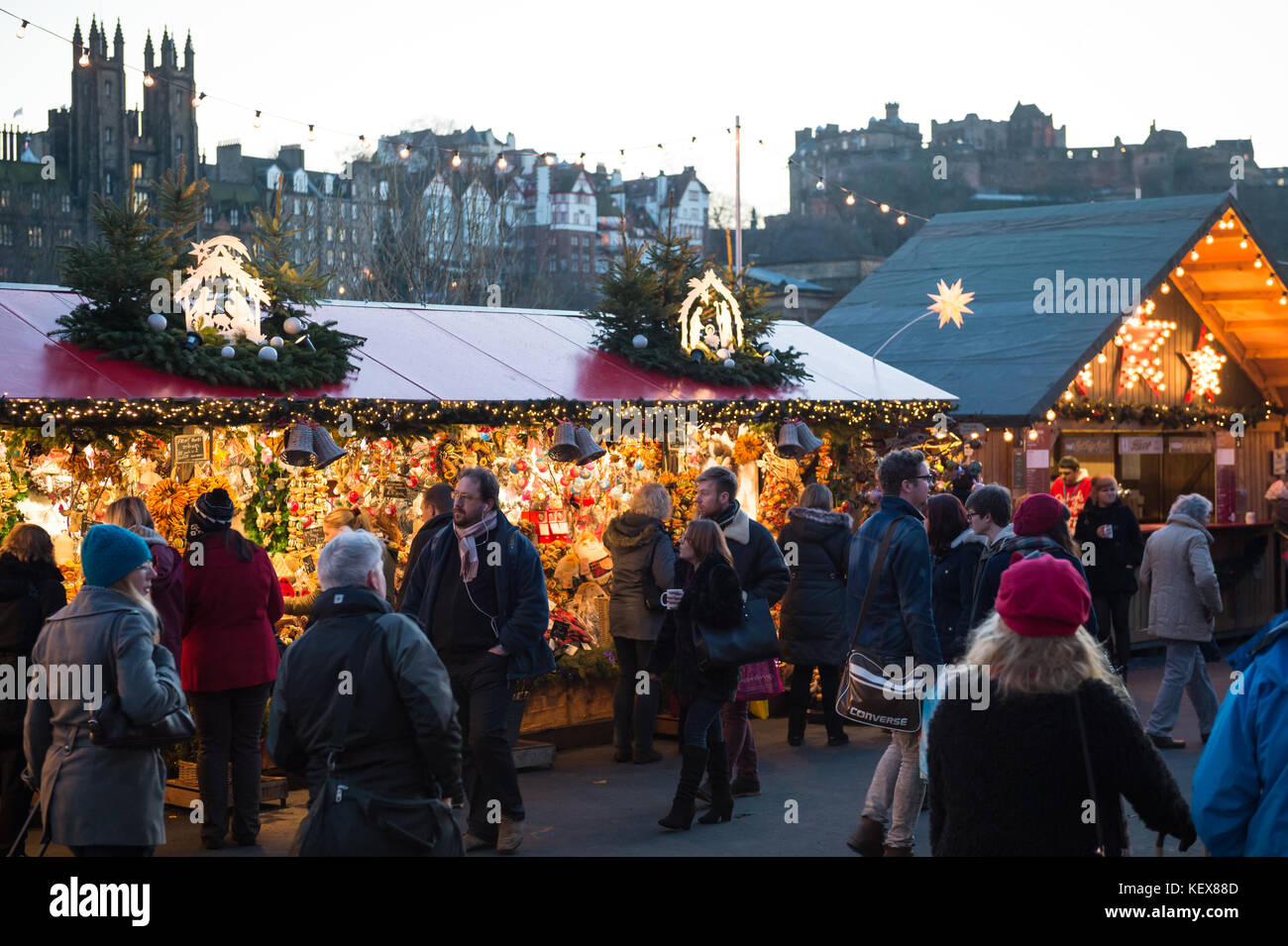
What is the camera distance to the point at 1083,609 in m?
3.72

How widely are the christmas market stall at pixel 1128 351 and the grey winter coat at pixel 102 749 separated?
963 cm

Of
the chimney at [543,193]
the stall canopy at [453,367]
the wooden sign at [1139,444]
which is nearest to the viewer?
the stall canopy at [453,367]

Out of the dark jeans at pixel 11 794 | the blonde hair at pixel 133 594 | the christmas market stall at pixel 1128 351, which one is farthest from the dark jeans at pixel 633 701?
the christmas market stall at pixel 1128 351

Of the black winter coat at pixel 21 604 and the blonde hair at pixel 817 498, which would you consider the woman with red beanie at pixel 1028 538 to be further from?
the black winter coat at pixel 21 604

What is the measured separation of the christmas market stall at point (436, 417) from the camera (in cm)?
829

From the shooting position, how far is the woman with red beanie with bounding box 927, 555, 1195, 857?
356cm

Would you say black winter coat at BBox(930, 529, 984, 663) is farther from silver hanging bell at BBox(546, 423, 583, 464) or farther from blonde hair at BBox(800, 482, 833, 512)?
silver hanging bell at BBox(546, 423, 583, 464)

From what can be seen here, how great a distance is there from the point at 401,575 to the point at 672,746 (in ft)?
7.04

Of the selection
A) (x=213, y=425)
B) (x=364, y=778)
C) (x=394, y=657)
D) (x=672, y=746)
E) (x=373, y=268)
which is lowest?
(x=672, y=746)

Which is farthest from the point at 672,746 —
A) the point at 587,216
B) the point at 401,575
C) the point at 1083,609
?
the point at 587,216

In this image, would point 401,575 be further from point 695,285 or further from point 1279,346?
point 1279,346

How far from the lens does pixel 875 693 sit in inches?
253

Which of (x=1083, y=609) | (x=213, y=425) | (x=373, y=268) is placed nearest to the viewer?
(x=1083, y=609)

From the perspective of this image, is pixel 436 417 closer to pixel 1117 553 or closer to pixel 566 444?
pixel 566 444
